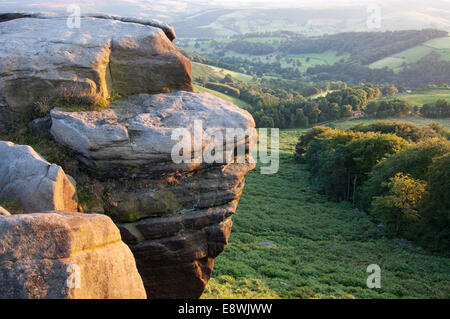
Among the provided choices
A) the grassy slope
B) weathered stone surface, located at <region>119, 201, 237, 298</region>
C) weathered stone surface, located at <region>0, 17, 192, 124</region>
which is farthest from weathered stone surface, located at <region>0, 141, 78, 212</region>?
the grassy slope

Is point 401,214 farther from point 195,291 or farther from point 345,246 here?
point 195,291

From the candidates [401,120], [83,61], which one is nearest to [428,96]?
[401,120]

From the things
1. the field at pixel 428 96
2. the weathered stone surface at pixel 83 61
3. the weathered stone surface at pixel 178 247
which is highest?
the weathered stone surface at pixel 83 61

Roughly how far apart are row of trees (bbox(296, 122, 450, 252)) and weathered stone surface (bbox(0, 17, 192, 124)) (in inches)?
1098

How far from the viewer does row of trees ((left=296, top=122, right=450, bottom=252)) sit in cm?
3180

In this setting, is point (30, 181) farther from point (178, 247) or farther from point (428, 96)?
point (428, 96)

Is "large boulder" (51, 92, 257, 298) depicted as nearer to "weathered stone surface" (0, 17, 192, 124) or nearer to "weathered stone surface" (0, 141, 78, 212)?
"weathered stone surface" (0, 17, 192, 124)

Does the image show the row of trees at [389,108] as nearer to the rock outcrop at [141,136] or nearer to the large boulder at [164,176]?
the rock outcrop at [141,136]

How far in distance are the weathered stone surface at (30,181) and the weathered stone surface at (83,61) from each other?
2997 millimetres

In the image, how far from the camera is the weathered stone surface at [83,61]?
12.8 meters

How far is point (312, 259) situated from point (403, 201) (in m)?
14.3

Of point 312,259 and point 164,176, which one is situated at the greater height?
point 164,176

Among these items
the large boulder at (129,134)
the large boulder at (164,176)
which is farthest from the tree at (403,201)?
the large boulder at (129,134)

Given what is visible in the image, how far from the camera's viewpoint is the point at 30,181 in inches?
397
